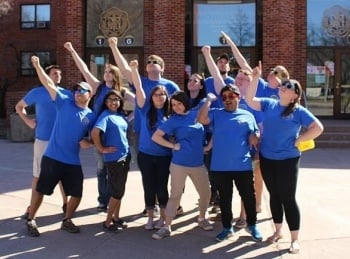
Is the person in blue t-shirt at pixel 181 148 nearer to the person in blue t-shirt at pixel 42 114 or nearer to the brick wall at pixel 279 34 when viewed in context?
the person in blue t-shirt at pixel 42 114

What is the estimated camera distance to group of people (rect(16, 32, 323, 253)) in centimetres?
521

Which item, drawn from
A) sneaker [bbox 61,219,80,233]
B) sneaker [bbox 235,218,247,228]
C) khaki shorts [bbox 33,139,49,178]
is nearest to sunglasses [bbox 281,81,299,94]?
sneaker [bbox 235,218,247,228]

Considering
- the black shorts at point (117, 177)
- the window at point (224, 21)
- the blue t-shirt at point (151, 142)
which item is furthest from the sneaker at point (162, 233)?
the window at point (224, 21)

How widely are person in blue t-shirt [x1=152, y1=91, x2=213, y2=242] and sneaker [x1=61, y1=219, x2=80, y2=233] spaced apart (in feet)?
2.94

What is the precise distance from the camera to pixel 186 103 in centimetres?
555

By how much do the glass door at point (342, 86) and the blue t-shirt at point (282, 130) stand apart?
1246 centimetres

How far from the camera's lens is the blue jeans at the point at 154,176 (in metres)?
5.85

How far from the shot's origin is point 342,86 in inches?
669

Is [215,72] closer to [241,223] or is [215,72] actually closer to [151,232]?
[241,223]

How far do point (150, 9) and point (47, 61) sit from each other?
9121 mm

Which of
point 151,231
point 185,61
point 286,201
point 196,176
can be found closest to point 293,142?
point 286,201

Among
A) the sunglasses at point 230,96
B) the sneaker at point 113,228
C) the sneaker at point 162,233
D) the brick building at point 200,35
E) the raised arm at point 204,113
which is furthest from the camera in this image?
the brick building at point 200,35

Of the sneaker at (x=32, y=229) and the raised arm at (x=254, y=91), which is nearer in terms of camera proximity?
the raised arm at (x=254, y=91)

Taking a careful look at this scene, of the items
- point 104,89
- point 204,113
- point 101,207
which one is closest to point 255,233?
point 204,113
